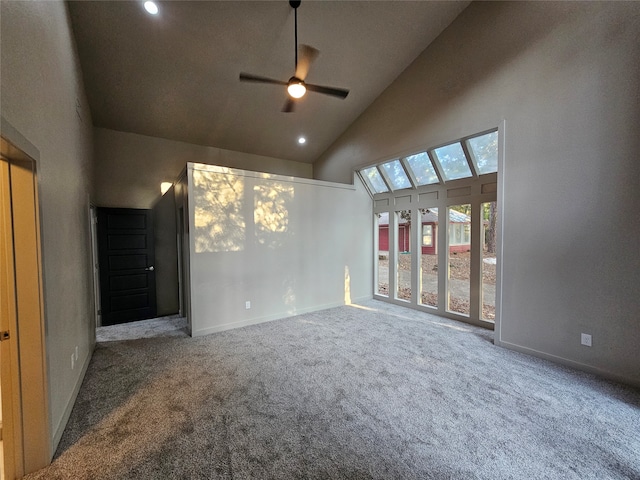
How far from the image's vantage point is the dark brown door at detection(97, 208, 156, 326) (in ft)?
15.2

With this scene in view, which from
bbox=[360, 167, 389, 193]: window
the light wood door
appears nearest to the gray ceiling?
bbox=[360, 167, 389, 193]: window

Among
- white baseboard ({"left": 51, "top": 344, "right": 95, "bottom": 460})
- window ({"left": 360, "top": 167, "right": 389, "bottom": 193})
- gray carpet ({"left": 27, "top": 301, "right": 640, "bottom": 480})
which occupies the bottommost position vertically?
gray carpet ({"left": 27, "top": 301, "right": 640, "bottom": 480})

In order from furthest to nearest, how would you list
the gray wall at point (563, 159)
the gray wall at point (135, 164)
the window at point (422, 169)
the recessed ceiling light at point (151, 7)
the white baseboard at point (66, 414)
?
the gray wall at point (135, 164)
the window at point (422, 169)
the recessed ceiling light at point (151, 7)
the gray wall at point (563, 159)
the white baseboard at point (66, 414)

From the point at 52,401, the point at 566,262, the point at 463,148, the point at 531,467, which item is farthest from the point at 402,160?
the point at 52,401

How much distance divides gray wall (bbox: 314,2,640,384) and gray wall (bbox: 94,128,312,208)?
17.3 ft

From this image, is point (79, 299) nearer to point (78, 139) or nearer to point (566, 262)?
point (78, 139)

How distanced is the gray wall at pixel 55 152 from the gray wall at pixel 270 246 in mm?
1283

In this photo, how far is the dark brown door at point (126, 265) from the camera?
4621 mm

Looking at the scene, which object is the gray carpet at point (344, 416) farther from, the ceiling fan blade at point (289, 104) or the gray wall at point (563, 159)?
the ceiling fan blade at point (289, 104)

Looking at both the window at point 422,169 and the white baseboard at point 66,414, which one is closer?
the white baseboard at point 66,414

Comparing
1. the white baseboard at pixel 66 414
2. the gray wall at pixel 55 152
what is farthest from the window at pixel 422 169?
the white baseboard at pixel 66 414

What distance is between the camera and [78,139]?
323cm

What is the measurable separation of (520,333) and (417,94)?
13.3 feet

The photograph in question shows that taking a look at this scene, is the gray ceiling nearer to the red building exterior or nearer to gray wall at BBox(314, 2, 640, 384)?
gray wall at BBox(314, 2, 640, 384)
